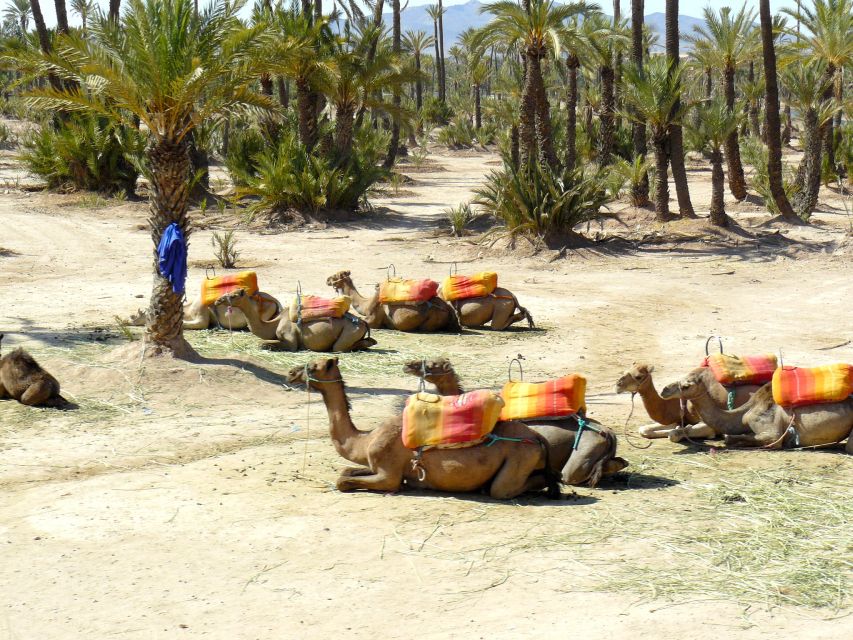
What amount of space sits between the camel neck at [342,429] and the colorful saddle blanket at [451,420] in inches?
17.8

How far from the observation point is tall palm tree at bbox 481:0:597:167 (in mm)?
22812

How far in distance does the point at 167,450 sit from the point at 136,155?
67.1 feet

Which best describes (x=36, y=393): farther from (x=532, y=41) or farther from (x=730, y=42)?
(x=730, y=42)

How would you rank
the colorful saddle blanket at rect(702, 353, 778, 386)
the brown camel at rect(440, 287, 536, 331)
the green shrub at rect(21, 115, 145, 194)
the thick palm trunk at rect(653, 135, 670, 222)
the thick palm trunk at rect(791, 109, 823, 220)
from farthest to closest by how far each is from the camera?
the green shrub at rect(21, 115, 145, 194) → the thick palm trunk at rect(791, 109, 823, 220) → the thick palm trunk at rect(653, 135, 670, 222) → the brown camel at rect(440, 287, 536, 331) → the colorful saddle blanket at rect(702, 353, 778, 386)

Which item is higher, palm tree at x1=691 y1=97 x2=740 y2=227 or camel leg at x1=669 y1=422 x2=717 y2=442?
palm tree at x1=691 y1=97 x2=740 y2=227

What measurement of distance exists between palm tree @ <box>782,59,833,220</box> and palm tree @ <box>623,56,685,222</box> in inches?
142

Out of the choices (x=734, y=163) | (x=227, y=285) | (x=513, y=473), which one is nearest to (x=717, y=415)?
(x=513, y=473)

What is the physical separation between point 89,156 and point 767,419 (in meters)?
23.8

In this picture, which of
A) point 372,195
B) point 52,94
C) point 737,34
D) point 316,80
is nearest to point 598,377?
point 52,94

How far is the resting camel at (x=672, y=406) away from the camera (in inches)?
356

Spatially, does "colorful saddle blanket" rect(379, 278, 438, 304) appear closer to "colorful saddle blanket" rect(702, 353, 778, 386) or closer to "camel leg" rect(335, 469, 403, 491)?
"colorful saddle blanket" rect(702, 353, 778, 386)

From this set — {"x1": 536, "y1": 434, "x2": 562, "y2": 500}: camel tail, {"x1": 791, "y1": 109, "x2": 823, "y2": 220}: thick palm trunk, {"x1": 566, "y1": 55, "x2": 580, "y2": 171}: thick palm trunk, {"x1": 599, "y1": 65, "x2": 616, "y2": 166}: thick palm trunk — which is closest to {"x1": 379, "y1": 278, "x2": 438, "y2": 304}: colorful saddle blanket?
{"x1": 536, "y1": 434, "x2": 562, "y2": 500}: camel tail

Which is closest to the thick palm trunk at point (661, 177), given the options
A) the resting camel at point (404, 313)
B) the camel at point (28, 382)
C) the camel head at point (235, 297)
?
the resting camel at point (404, 313)

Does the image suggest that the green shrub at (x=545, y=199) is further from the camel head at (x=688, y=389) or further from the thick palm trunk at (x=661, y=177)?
the camel head at (x=688, y=389)
